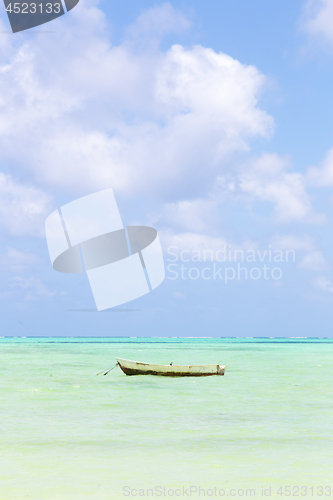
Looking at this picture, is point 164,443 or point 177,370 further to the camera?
point 177,370

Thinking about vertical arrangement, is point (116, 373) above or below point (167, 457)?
above

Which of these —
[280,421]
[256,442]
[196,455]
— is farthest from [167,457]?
[280,421]

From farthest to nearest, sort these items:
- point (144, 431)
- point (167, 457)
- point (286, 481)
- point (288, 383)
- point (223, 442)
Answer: point (288, 383), point (144, 431), point (223, 442), point (167, 457), point (286, 481)

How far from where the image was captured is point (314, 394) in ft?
89.0

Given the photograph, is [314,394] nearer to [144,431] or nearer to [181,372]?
[181,372]

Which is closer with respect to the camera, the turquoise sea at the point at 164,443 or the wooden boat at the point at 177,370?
the turquoise sea at the point at 164,443

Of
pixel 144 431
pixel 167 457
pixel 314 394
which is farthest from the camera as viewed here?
pixel 314 394

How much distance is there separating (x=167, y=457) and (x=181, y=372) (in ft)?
69.6

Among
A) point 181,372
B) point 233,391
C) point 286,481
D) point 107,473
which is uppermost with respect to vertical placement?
point 181,372

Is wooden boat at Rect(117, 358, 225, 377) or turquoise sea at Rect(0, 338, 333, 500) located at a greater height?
wooden boat at Rect(117, 358, 225, 377)

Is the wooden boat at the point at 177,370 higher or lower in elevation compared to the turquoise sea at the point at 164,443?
higher

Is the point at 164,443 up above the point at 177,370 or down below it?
below

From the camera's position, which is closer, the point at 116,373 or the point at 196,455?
the point at 196,455

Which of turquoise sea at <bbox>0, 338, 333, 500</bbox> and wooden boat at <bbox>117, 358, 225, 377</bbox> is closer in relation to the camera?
turquoise sea at <bbox>0, 338, 333, 500</bbox>
